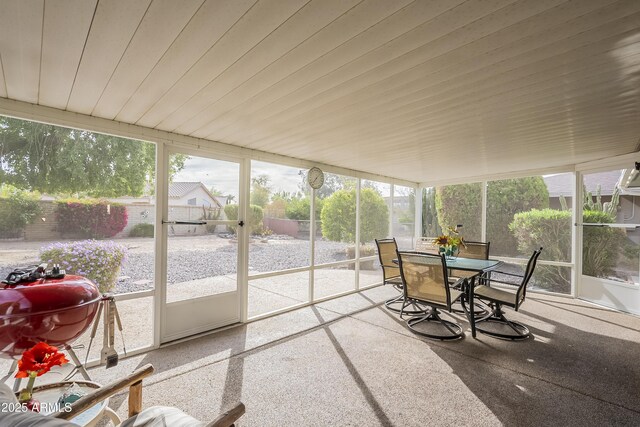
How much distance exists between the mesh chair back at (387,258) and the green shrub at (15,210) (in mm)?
4147

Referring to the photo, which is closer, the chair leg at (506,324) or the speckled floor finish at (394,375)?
the speckled floor finish at (394,375)

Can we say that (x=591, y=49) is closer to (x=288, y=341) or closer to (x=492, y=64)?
(x=492, y=64)

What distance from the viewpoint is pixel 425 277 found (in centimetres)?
331

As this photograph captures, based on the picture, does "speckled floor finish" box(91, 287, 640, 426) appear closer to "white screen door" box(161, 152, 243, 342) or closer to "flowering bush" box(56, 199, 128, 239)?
"white screen door" box(161, 152, 243, 342)

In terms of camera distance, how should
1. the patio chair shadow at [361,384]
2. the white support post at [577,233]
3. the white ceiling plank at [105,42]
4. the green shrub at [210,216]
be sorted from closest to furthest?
the white ceiling plank at [105,42] → the patio chair shadow at [361,384] → the green shrub at [210,216] → the white support post at [577,233]

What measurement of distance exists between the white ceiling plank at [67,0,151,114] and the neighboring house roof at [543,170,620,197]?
245 inches

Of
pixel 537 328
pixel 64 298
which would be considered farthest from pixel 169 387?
pixel 537 328

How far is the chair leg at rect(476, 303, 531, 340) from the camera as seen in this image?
11.0ft

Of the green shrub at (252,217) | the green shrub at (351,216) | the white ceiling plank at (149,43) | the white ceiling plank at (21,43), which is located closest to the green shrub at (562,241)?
the green shrub at (351,216)

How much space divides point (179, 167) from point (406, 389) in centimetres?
317

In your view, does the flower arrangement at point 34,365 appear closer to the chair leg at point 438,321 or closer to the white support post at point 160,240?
the white support post at point 160,240

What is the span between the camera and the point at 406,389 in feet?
7.70

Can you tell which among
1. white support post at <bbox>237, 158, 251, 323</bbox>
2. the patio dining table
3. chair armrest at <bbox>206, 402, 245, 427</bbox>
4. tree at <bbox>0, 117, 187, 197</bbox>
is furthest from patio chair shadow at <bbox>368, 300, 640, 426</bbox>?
tree at <bbox>0, 117, 187, 197</bbox>

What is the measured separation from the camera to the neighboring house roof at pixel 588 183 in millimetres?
4461
